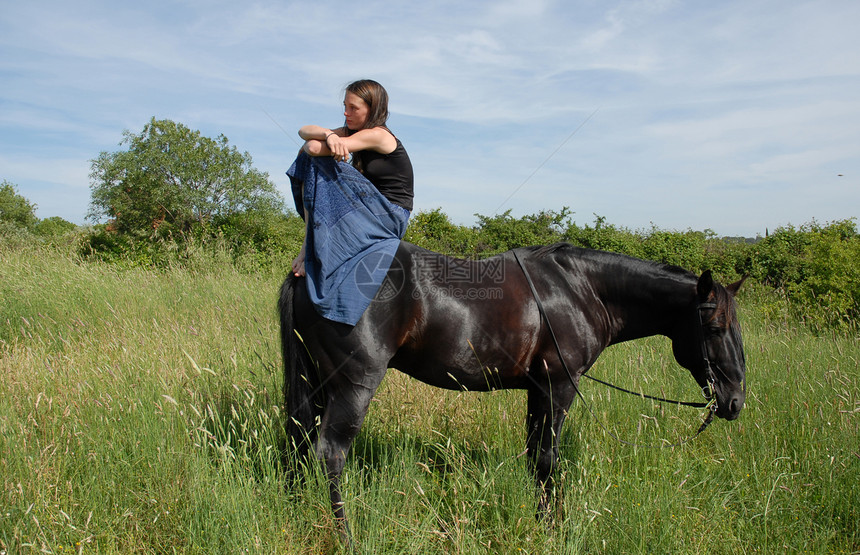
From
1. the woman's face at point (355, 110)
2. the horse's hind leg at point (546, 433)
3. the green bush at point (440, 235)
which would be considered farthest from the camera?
the green bush at point (440, 235)

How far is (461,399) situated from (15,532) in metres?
2.98

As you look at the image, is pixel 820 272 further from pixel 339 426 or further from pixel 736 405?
pixel 339 426

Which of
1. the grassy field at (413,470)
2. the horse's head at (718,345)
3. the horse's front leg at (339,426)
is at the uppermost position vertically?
the horse's head at (718,345)

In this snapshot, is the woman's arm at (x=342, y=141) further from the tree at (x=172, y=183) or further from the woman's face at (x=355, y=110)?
the tree at (x=172, y=183)

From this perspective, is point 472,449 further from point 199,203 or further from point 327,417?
point 199,203

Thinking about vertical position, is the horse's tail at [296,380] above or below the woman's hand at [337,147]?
below

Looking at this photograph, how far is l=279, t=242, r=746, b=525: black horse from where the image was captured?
280 centimetres

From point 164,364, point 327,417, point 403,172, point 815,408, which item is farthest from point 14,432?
point 815,408

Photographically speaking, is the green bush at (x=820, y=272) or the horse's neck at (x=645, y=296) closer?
the horse's neck at (x=645, y=296)

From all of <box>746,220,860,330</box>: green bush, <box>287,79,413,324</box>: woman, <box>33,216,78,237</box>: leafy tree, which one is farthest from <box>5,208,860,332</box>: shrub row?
<box>33,216,78,237</box>: leafy tree

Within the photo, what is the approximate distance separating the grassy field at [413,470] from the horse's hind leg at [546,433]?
0.11 meters

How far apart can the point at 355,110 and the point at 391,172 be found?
42 cm

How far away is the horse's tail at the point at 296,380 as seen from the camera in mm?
2941

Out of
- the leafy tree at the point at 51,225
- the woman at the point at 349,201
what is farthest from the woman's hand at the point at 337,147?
the leafy tree at the point at 51,225
